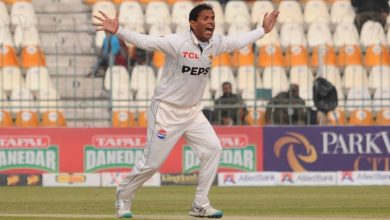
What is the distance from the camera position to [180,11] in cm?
2342

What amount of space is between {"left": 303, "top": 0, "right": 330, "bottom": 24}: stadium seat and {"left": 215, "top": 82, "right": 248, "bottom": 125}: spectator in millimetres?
4064

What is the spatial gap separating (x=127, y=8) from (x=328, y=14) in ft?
12.8

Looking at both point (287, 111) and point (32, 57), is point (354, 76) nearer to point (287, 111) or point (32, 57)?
point (287, 111)

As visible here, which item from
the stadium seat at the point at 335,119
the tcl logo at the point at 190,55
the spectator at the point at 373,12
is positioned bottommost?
the stadium seat at the point at 335,119

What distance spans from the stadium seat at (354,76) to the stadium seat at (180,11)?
3.21 meters

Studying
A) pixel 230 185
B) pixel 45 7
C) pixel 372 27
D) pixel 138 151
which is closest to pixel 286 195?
pixel 230 185

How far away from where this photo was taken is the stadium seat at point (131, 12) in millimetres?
23141

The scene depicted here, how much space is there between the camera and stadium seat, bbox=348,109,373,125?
2050 centimetres

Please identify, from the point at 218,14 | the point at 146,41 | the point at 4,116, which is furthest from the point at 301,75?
the point at 146,41

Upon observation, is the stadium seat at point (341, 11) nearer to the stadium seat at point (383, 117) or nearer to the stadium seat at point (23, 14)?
the stadium seat at point (383, 117)

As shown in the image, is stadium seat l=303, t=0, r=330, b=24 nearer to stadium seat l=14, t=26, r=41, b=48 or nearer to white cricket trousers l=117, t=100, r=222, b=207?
stadium seat l=14, t=26, r=41, b=48

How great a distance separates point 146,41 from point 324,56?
11.1 metres

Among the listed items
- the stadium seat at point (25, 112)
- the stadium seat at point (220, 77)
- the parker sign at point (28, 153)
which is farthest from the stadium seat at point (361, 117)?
the stadium seat at point (25, 112)

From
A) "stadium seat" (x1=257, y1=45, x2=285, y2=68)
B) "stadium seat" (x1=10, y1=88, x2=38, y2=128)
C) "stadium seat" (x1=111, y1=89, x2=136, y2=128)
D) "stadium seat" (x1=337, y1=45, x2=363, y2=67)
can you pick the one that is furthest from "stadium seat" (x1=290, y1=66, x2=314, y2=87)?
"stadium seat" (x1=10, y1=88, x2=38, y2=128)
